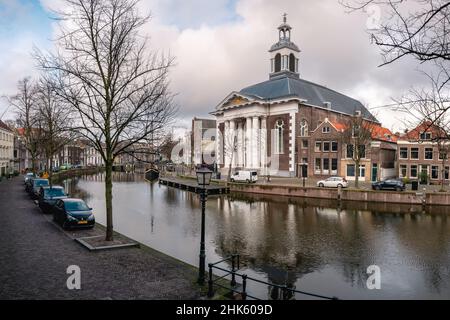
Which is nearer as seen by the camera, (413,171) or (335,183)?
(335,183)

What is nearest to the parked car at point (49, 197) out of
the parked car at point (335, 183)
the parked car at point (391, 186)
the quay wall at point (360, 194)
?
the quay wall at point (360, 194)

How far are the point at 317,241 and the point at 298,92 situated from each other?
161ft

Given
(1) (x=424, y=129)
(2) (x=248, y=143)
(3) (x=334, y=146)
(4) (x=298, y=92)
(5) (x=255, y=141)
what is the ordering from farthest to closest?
(2) (x=248, y=143) < (5) (x=255, y=141) < (4) (x=298, y=92) < (3) (x=334, y=146) < (1) (x=424, y=129)

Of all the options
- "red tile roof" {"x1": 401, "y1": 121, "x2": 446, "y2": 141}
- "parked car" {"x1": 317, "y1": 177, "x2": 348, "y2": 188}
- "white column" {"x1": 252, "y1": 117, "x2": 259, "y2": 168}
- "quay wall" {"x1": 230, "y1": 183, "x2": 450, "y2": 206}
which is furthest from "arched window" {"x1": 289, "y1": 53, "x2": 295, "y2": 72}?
"red tile roof" {"x1": 401, "y1": 121, "x2": 446, "y2": 141}

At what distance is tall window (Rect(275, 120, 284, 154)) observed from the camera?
63.0 metres

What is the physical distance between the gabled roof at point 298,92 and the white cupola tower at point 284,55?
283cm

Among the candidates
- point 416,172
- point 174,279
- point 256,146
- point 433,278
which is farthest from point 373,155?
point 174,279

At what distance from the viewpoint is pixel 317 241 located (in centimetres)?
1938

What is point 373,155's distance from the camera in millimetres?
49312

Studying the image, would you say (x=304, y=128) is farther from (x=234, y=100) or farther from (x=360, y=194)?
(x=360, y=194)

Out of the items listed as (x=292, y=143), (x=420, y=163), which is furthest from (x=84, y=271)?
(x=292, y=143)

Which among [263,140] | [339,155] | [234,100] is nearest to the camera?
[339,155]

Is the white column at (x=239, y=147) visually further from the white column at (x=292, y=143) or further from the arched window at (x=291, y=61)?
the arched window at (x=291, y=61)

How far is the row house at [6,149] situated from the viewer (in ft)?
206
